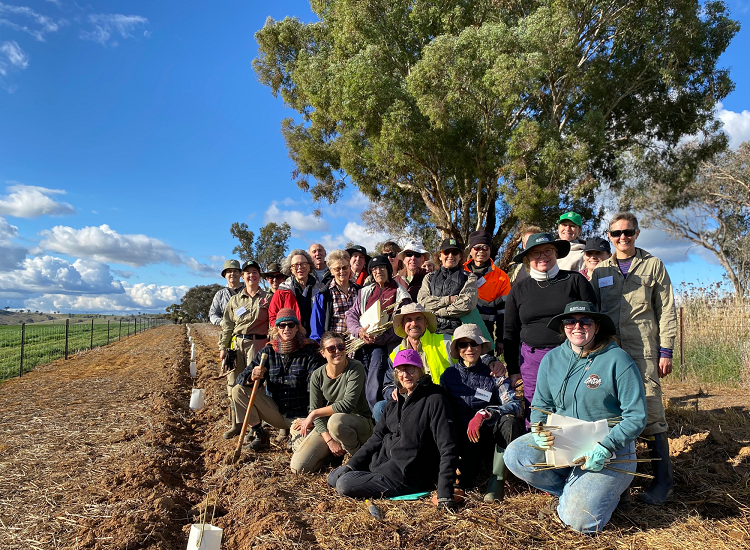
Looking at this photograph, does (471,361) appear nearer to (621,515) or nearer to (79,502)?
(621,515)

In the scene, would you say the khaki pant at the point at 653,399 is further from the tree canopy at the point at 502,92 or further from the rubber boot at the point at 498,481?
the tree canopy at the point at 502,92

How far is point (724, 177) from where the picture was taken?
24.2 meters

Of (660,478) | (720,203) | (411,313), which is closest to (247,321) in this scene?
(411,313)

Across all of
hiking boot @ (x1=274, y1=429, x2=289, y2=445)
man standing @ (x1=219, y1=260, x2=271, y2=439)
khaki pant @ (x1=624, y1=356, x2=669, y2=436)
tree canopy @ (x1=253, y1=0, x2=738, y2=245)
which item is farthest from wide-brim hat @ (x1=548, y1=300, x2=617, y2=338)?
tree canopy @ (x1=253, y1=0, x2=738, y2=245)

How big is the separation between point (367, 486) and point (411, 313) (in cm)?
141

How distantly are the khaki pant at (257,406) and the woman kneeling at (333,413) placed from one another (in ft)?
1.94

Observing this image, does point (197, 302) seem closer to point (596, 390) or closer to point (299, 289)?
point (299, 289)

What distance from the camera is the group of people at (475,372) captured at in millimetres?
3186

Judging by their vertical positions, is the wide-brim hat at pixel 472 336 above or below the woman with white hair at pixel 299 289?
below

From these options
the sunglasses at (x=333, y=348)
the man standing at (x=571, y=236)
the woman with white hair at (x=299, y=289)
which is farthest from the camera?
the woman with white hair at (x=299, y=289)

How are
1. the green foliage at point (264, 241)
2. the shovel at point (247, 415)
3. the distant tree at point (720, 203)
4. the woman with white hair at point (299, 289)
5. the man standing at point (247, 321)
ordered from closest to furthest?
the shovel at point (247, 415), the woman with white hair at point (299, 289), the man standing at point (247, 321), the distant tree at point (720, 203), the green foliage at point (264, 241)

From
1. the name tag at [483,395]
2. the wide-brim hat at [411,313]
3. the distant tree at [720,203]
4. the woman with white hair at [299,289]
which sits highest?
the distant tree at [720,203]

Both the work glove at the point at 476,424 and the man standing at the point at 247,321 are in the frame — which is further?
the man standing at the point at 247,321

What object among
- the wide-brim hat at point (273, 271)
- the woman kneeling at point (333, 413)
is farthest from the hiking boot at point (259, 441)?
the wide-brim hat at point (273, 271)
